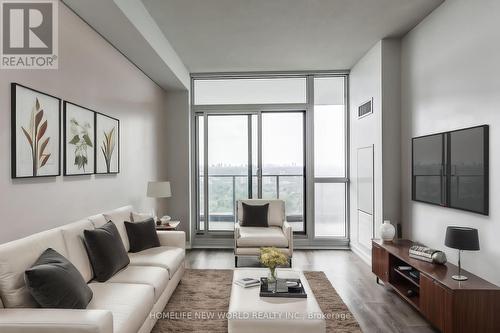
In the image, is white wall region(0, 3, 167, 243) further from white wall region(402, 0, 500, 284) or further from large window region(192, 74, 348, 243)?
white wall region(402, 0, 500, 284)

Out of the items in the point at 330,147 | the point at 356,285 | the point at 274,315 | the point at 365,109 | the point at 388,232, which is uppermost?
the point at 365,109

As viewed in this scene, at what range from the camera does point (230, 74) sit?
19.6ft

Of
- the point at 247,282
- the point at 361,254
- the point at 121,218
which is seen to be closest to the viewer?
the point at 247,282

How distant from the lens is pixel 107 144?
361cm

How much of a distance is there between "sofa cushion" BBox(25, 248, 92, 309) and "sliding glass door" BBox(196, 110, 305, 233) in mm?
4013

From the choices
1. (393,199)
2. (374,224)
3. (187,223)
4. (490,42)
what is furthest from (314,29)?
(187,223)

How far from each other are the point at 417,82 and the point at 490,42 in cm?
123

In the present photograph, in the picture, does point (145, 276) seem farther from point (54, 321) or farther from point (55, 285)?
point (54, 321)

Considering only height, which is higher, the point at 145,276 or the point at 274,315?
the point at 145,276

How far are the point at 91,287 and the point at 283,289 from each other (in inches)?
59.9

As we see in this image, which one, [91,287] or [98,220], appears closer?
[91,287]

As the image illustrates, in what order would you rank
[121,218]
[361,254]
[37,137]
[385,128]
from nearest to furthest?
[37,137] → [121,218] → [385,128] → [361,254]

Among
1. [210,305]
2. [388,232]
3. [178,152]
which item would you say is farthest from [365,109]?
[210,305]

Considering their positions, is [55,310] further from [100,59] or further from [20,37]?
[100,59]
